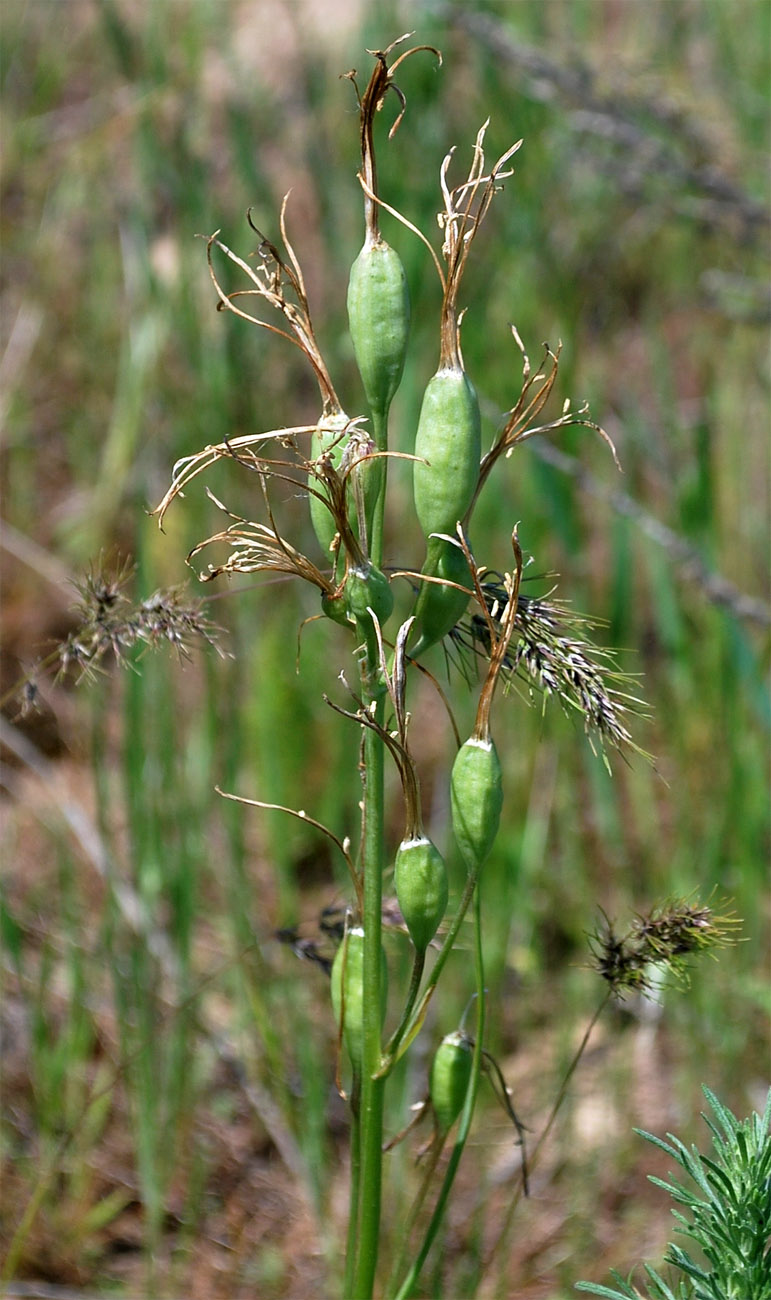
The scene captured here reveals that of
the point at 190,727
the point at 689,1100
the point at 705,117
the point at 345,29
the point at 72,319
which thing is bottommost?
the point at 689,1100

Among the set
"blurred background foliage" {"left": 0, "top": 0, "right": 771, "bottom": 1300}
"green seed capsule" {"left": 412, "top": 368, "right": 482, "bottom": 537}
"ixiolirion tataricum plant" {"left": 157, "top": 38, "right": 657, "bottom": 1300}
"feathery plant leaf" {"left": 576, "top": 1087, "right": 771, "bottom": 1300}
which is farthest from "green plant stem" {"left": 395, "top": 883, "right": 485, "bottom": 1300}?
"blurred background foliage" {"left": 0, "top": 0, "right": 771, "bottom": 1300}

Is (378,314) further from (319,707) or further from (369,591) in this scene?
→ (319,707)

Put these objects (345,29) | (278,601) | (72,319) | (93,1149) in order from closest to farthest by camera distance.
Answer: (93,1149) → (278,601) → (72,319) → (345,29)

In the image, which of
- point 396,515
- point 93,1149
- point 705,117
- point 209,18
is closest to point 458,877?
point 93,1149

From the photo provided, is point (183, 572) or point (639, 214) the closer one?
point (183, 572)

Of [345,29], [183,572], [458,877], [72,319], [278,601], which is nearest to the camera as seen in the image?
[458,877]

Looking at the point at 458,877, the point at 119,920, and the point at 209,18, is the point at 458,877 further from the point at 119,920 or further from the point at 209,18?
the point at 209,18
